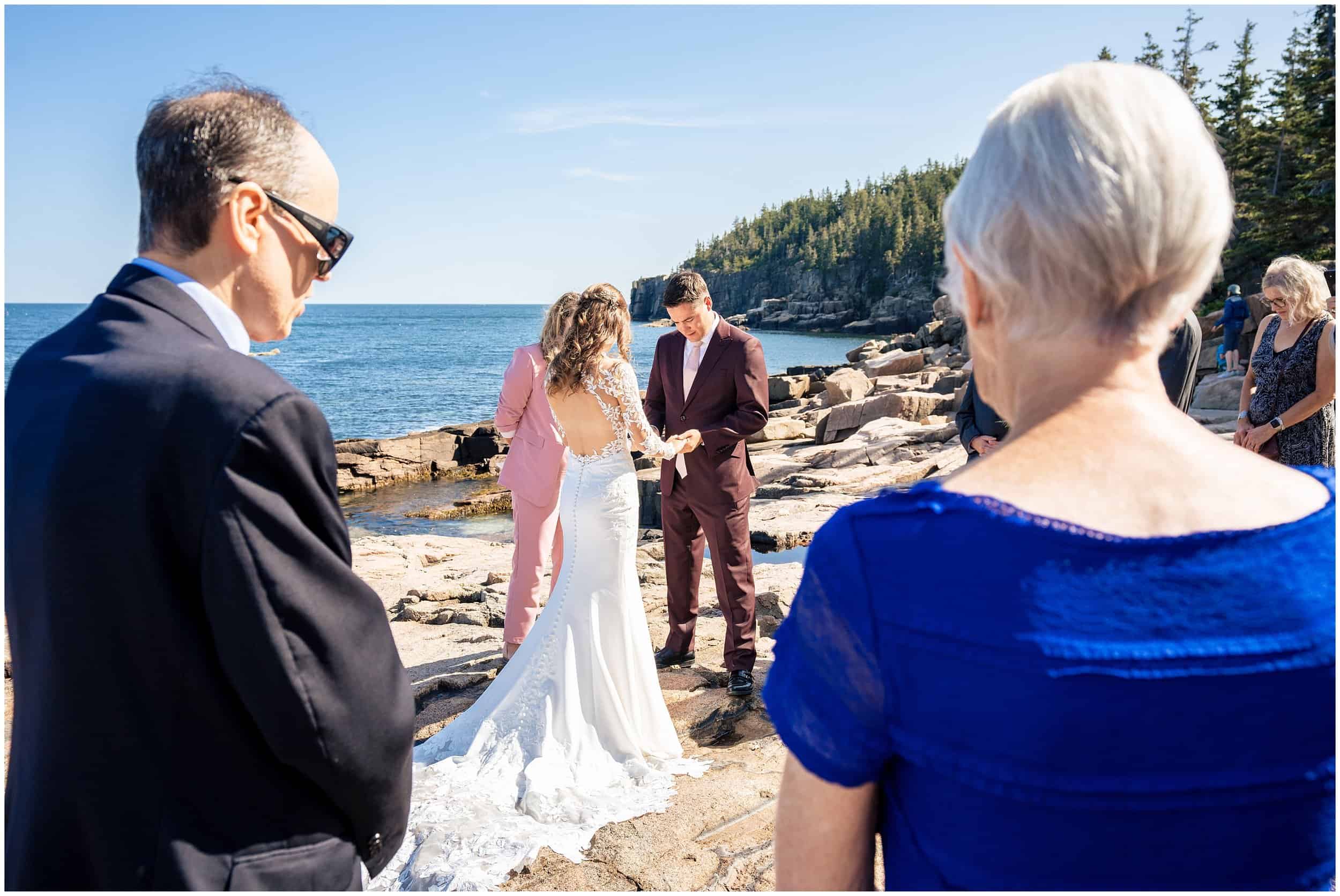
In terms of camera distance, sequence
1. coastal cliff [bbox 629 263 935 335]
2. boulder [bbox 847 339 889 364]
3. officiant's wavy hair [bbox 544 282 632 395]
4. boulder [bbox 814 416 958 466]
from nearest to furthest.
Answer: officiant's wavy hair [bbox 544 282 632 395], boulder [bbox 814 416 958 466], boulder [bbox 847 339 889 364], coastal cliff [bbox 629 263 935 335]

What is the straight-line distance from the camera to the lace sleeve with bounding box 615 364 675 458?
4.62 metres

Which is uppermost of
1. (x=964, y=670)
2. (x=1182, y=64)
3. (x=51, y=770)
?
(x=1182, y=64)

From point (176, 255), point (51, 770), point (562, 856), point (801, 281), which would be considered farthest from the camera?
point (801, 281)

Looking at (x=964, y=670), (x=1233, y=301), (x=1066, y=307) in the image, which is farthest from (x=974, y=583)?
(x=1233, y=301)

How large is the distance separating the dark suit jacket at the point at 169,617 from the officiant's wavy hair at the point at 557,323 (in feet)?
11.1

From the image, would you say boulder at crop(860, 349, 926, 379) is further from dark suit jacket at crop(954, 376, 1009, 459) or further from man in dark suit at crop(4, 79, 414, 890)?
man in dark suit at crop(4, 79, 414, 890)

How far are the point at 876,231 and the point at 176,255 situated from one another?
10223cm

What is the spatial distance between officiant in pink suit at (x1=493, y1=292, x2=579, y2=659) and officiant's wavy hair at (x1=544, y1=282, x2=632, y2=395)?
2.62 ft

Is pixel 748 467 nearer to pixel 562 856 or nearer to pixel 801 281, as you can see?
pixel 562 856

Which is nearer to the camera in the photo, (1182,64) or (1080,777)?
(1080,777)

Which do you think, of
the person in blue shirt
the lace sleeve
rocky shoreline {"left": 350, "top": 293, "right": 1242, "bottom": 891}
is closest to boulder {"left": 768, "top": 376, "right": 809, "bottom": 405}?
rocky shoreline {"left": 350, "top": 293, "right": 1242, "bottom": 891}

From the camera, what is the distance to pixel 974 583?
0.91m

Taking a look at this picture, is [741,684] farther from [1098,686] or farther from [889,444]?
[889,444]

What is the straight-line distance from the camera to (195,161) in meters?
1.41
